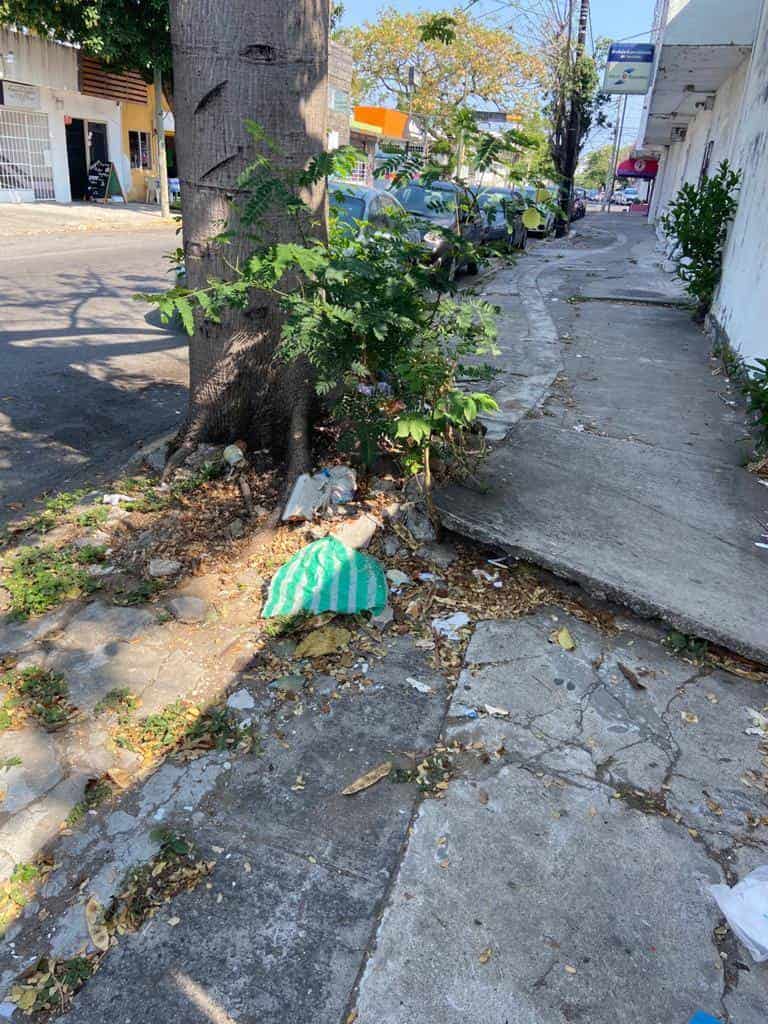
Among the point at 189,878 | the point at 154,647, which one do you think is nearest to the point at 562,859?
the point at 189,878

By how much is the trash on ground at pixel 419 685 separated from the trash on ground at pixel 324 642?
1.14 ft

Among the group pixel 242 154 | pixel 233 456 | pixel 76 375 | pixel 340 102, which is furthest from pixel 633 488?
pixel 340 102

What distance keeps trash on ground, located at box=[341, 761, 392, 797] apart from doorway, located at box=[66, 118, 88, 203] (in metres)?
27.8

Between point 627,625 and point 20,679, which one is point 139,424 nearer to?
point 20,679

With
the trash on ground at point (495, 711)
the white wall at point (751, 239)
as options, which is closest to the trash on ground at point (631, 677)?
the trash on ground at point (495, 711)

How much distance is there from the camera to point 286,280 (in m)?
4.19

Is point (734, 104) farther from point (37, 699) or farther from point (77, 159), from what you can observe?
point (77, 159)

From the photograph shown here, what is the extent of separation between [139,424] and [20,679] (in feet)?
11.5

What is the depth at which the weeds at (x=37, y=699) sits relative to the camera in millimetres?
2883

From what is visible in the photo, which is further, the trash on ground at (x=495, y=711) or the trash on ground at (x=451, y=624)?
the trash on ground at (x=451, y=624)

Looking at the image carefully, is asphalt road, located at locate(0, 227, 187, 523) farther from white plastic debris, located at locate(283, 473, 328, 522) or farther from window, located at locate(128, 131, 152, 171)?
window, located at locate(128, 131, 152, 171)

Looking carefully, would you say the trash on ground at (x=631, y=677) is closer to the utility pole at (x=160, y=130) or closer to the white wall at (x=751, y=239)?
the white wall at (x=751, y=239)

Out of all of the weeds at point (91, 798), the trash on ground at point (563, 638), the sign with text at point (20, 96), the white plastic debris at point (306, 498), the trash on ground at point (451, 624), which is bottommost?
the weeds at point (91, 798)

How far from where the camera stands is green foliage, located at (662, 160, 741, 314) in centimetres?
909
